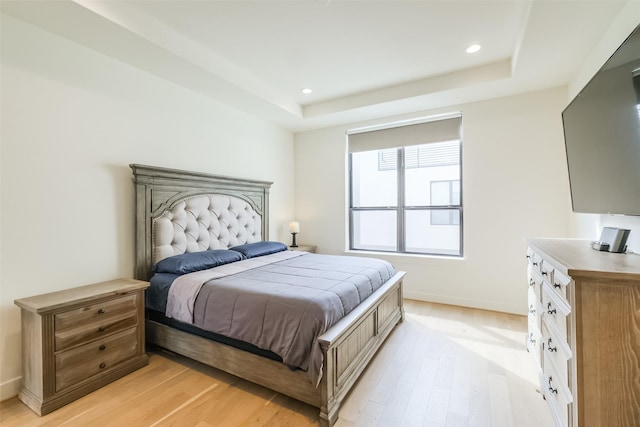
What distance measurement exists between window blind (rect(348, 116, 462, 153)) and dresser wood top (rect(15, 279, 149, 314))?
3.31 meters

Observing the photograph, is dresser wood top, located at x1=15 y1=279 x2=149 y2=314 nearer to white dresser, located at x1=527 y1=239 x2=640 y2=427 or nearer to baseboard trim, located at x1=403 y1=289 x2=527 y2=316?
white dresser, located at x1=527 y1=239 x2=640 y2=427

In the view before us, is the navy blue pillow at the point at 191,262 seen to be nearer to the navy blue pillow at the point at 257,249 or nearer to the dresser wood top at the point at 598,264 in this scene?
the navy blue pillow at the point at 257,249

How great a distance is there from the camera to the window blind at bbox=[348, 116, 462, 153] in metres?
3.66

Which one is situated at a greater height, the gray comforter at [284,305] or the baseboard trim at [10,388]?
the gray comforter at [284,305]

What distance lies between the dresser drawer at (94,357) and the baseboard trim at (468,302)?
321 cm

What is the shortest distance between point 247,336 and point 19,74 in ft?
7.77

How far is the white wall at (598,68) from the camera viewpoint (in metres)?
1.70

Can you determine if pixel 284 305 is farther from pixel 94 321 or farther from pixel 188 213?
pixel 188 213

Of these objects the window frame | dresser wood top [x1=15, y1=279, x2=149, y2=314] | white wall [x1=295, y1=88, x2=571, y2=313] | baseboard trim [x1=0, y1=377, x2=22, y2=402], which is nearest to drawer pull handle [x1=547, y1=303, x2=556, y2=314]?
white wall [x1=295, y1=88, x2=571, y2=313]

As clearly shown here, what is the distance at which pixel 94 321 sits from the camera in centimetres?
193

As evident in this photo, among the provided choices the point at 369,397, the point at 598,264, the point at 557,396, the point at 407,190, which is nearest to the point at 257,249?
the point at 369,397

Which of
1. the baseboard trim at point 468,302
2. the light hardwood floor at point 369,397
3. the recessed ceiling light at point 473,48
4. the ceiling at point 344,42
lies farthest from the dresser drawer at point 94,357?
the recessed ceiling light at point 473,48

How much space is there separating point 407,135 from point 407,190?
78 cm

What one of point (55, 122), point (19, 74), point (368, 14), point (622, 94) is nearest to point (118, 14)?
point (19, 74)
